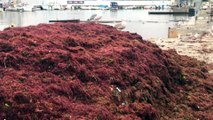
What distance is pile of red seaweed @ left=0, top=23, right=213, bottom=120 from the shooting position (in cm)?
1008

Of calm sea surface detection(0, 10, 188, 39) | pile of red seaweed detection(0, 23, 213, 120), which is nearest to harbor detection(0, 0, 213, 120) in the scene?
pile of red seaweed detection(0, 23, 213, 120)

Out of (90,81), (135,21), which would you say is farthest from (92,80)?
(135,21)

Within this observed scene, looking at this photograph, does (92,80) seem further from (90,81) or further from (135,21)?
(135,21)

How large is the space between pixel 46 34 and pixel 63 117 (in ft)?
21.4

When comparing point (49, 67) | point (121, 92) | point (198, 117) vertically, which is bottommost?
point (198, 117)

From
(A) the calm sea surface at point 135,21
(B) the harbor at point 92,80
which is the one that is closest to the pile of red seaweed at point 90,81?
(B) the harbor at point 92,80

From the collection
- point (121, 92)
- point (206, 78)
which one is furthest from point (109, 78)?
point (206, 78)

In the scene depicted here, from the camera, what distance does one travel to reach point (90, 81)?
12547 millimetres

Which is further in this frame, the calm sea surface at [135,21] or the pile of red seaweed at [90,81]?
the calm sea surface at [135,21]

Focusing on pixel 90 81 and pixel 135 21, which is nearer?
pixel 90 81

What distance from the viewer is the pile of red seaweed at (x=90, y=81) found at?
33.1 feet

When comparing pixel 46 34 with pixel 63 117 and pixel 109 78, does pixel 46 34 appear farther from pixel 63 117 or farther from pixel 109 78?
pixel 63 117

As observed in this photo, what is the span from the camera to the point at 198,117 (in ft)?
44.3

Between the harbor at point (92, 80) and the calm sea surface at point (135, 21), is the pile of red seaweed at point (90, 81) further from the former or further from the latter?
the calm sea surface at point (135, 21)
